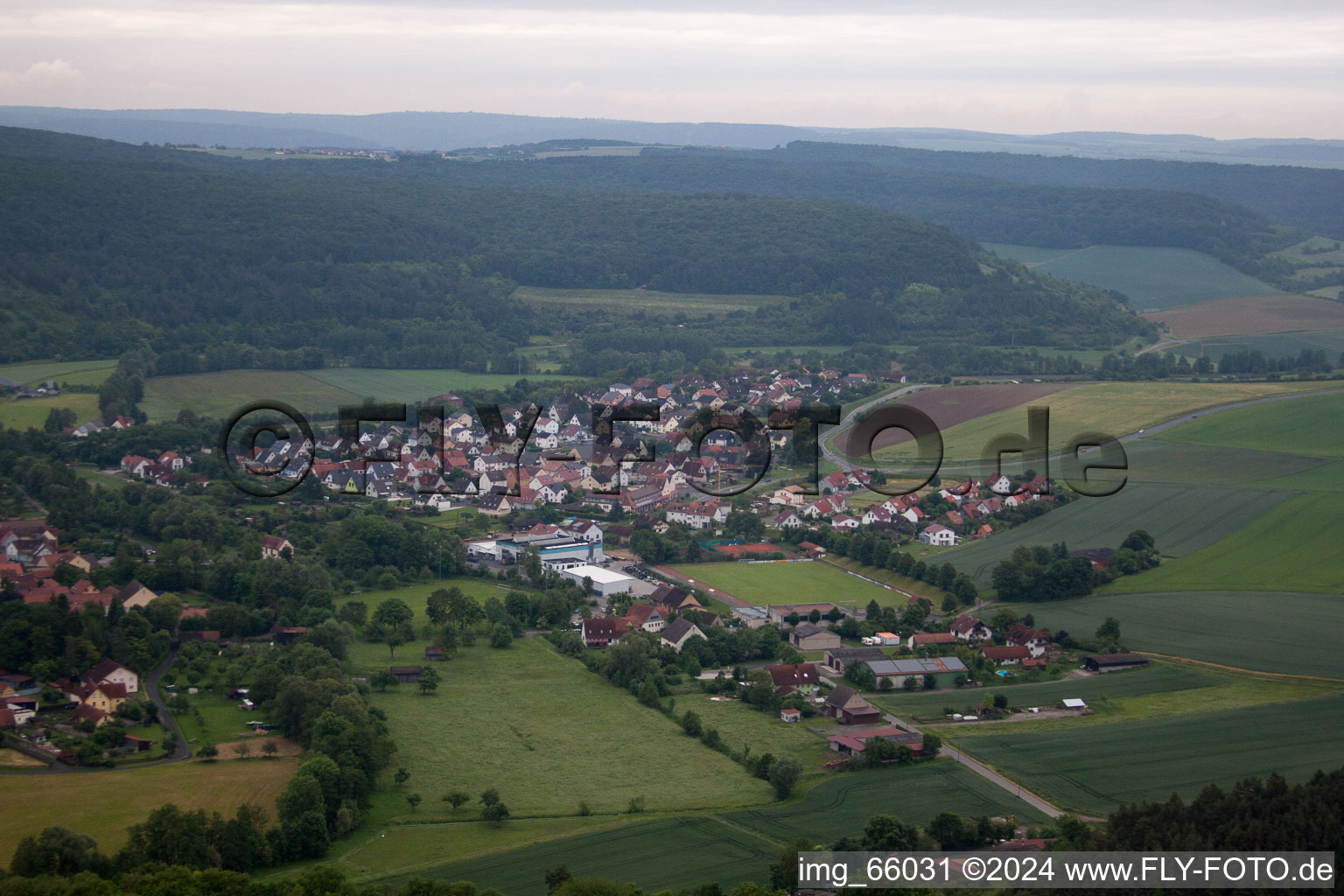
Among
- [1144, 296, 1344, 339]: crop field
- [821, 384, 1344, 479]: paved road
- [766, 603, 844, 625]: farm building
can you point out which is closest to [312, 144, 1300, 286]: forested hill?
[1144, 296, 1344, 339]: crop field

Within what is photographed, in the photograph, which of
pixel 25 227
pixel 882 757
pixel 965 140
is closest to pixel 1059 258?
pixel 25 227

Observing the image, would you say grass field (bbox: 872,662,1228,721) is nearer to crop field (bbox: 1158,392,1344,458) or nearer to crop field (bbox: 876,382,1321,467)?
crop field (bbox: 1158,392,1344,458)

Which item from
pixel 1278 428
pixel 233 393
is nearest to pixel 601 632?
pixel 1278 428

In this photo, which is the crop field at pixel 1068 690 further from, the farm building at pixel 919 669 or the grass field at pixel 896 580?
the grass field at pixel 896 580

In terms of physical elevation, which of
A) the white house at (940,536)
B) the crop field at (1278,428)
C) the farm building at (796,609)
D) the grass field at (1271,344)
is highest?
the grass field at (1271,344)

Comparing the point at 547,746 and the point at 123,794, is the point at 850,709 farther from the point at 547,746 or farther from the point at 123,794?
the point at 123,794

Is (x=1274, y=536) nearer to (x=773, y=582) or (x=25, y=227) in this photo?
(x=773, y=582)

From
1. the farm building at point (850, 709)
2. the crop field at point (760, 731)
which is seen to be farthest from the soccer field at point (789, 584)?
the crop field at point (760, 731)
